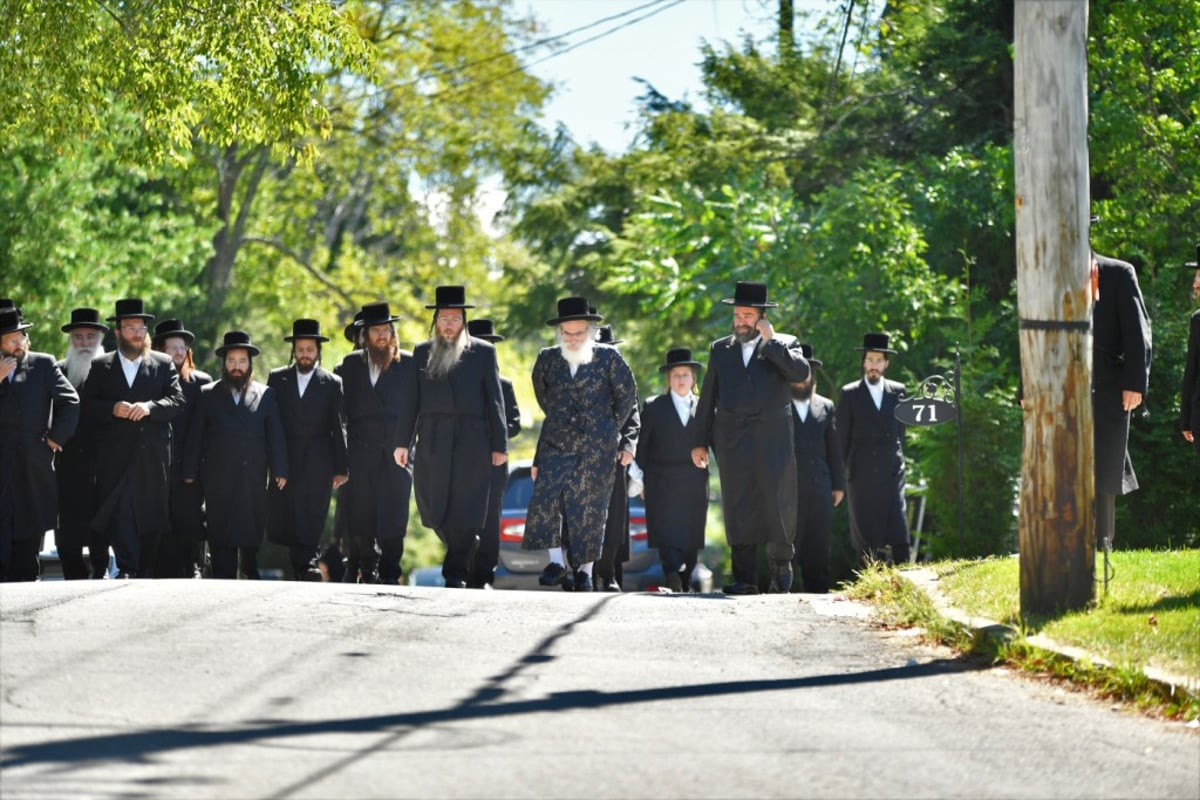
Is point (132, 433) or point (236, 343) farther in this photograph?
point (236, 343)

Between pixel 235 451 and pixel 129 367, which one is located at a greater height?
pixel 129 367

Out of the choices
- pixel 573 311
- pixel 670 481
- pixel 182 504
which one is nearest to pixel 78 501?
pixel 182 504

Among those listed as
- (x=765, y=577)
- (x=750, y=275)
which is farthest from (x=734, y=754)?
(x=750, y=275)

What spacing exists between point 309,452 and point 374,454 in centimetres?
60

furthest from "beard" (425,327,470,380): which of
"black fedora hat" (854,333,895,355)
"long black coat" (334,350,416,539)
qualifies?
"black fedora hat" (854,333,895,355)

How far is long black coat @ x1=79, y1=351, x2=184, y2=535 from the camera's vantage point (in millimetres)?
15672

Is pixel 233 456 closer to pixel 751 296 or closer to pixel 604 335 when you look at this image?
pixel 604 335

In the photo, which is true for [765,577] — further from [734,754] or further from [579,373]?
[734,754]

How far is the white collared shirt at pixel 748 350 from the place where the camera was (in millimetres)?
15125

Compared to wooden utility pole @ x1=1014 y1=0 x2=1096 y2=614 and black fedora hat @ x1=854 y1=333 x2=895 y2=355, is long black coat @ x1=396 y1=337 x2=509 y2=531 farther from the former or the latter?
wooden utility pole @ x1=1014 y1=0 x2=1096 y2=614

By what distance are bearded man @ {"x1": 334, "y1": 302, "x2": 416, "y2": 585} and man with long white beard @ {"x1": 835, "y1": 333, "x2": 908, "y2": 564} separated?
3.97 metres

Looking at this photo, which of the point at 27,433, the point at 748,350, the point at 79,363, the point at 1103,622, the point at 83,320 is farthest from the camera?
the point at 83,320

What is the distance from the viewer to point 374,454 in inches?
643

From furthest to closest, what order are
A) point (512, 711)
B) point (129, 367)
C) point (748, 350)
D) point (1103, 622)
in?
point (129, 367) → point (748, 350) → point (1103, 622) → point (512, 711)
